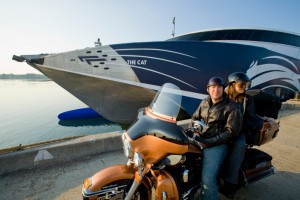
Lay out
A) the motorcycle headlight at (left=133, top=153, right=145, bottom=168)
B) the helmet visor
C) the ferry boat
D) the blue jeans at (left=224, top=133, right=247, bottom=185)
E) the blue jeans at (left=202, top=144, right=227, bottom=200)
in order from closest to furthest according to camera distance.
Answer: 1. the motorcycle headlight at (left=133, top=153, right=145, bottom=168)
2. the blue jeans at (left=202, top=144, right=227, bottom=200)
3. the blue jeans at (left=224, top=133, right=247, bottom=185)
4. the helmet visor
5. the ferry boat

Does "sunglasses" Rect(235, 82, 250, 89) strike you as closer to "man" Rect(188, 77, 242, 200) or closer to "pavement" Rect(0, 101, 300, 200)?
"man" Rect(188, 77, 242, 200)

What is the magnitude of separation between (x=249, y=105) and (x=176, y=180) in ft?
4.90

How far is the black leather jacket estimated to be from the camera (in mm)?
2171

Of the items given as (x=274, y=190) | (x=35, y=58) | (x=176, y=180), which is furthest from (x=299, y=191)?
(x=35, y=58)

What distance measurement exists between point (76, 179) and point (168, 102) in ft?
6.97

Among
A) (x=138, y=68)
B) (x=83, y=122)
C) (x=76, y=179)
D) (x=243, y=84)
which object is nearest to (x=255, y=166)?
(x=243, y=84)

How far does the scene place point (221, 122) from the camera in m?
2.32

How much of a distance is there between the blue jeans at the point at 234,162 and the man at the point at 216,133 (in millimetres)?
102

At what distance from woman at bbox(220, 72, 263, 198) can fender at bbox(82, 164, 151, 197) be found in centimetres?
102

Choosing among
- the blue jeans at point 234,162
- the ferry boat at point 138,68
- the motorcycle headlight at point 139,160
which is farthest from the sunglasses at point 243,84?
the ferry boat at point 138,68

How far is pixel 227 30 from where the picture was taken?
939 centimetres

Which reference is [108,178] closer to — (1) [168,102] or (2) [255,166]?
(1) [168,102]

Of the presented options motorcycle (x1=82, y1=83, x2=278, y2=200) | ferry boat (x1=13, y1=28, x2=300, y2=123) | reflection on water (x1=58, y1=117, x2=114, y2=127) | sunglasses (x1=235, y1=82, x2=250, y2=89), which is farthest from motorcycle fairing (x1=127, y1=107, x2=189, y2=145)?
reflection on water (x1=58, y1=117, x2=114, y2=127)

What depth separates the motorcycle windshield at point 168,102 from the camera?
1.95 meters
